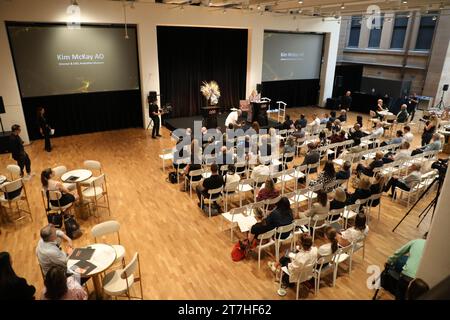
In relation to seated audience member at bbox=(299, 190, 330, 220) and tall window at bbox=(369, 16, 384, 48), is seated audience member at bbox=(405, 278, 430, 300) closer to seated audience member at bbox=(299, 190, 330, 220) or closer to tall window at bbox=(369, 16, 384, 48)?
seated audience member at bbox=(299, 190, 330, 220)

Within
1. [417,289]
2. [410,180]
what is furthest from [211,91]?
[417,289]

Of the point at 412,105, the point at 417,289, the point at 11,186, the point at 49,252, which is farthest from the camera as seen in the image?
the point at 412,105

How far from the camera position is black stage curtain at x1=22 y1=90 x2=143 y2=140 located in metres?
11.0

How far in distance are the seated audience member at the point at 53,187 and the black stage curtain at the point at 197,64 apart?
7988 millimetres

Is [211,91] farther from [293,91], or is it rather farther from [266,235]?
[266,235]

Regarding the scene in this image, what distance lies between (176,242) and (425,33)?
17830 mm

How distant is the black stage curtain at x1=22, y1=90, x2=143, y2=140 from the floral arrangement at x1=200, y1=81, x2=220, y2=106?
2865mm

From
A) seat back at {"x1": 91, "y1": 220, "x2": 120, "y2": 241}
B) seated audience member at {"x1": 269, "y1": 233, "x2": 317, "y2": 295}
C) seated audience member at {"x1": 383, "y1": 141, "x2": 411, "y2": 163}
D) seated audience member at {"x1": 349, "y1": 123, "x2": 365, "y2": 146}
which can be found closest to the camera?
seated audience member at {"x1": 269, "y1": 233, "x2": 317, "y2": 295}

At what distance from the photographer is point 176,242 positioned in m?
5.79

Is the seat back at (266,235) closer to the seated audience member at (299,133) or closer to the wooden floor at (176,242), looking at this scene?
the wooden floor at (176,242)

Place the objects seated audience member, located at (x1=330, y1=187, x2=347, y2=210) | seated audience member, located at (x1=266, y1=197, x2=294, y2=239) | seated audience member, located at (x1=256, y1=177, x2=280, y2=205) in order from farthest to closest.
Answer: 1. seated audience member, located at (x1=256, y1=177, x2=280, y2=205)
2. seated audience member, located at (x1=330, y1=187, x2=347, y2=210)
3. seated audience member, located at (x1=266, y1=197, x2=294, y2=239)

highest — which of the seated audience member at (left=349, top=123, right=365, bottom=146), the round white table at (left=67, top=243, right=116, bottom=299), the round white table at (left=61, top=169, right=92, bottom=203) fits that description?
the seated audience member at (left=349, top=123, right=365, bottom=146)

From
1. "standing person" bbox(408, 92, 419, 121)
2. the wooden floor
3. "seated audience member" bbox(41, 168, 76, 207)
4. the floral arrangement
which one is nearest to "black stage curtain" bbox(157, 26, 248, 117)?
the floral arrangement
